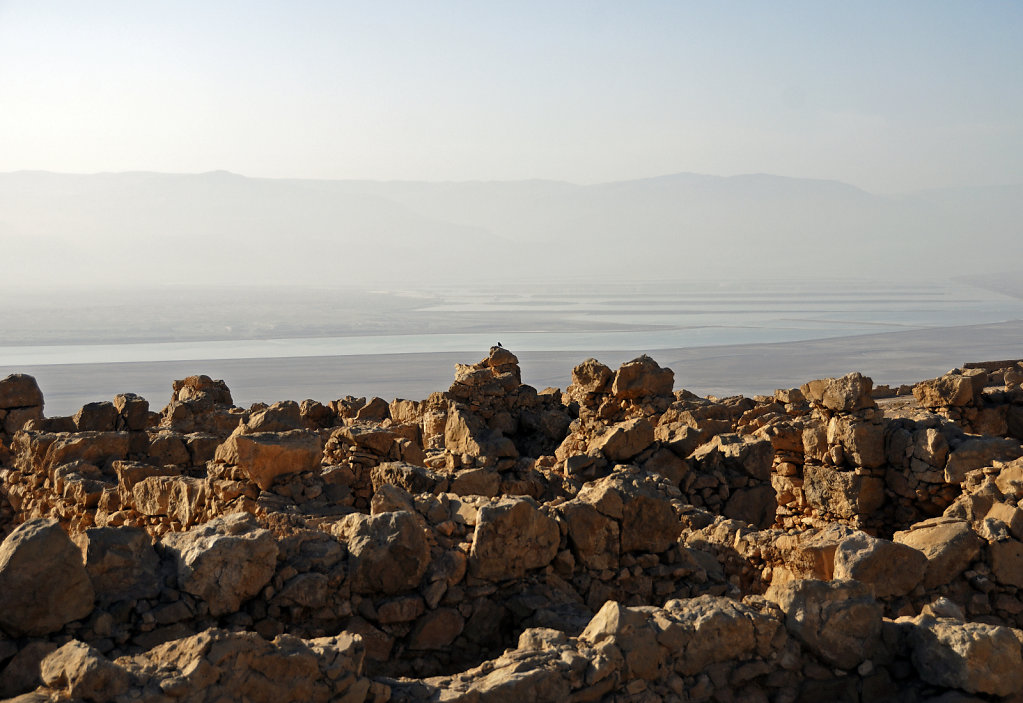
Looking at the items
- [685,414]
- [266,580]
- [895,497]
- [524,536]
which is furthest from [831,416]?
[266,580]

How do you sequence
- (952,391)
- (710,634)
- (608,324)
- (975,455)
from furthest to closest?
1. (608,324)
2. (952,391)
3. (975,455)
4. (710,634)

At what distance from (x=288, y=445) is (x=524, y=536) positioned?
2.89 metres

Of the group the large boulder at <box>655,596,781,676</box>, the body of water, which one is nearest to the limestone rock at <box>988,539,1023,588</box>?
the large boulder at <box>655,596,781,676</box>

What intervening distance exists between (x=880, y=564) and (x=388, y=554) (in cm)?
289

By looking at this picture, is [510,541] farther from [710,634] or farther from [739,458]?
[739,458]

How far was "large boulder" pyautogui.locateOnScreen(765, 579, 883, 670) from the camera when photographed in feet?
14.4

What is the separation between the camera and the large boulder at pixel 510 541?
213 inches

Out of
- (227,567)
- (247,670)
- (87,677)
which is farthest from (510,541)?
(87,677)

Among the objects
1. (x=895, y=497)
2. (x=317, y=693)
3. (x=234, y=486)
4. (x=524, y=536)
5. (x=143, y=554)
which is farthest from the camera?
(x=895, y=497)

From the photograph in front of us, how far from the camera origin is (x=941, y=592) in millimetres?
5750

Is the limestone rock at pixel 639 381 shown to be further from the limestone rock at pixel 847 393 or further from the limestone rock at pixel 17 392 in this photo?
Answer: the limestone rock at pixel 17 392

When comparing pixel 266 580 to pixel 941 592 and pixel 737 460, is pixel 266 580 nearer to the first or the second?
pixel 941 592

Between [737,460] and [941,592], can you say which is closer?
[941,592]

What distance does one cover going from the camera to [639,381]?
47.8ft
